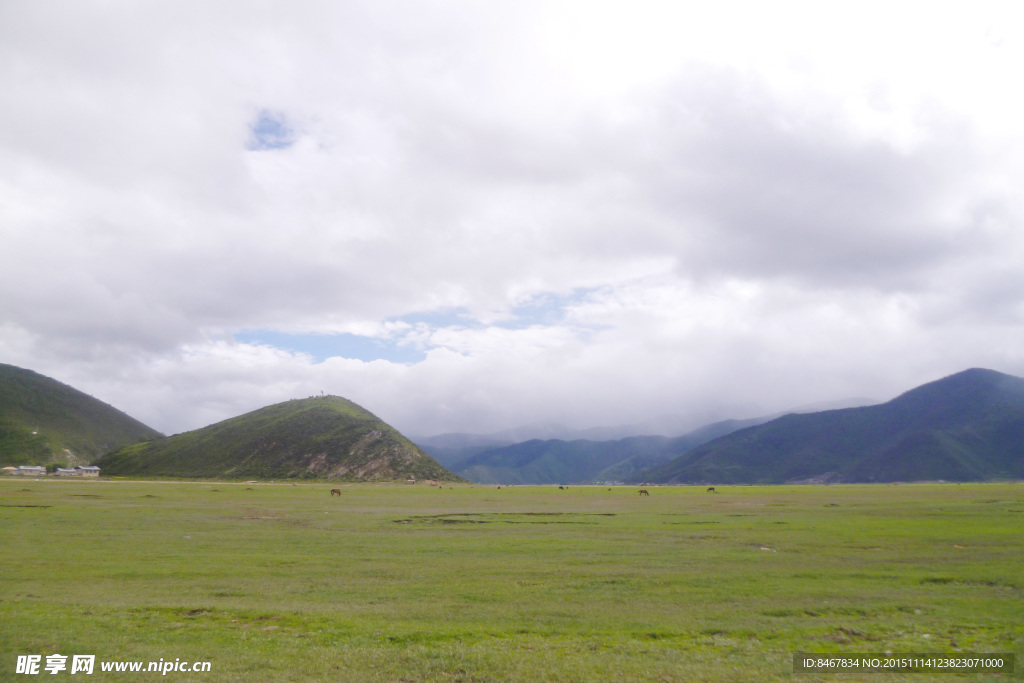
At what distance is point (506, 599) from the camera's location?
19.5 m

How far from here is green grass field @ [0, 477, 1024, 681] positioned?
13.4 metres

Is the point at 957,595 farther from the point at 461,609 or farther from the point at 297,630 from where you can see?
the point at 297,630

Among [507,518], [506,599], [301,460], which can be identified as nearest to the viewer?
[506,599]

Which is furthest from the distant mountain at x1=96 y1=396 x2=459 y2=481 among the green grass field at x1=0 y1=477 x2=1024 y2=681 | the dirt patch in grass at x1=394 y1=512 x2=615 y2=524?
the green grass field at x1=0 y1=477 x2=1024 y2=681

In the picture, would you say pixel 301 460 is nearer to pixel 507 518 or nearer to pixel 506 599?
pixel 507 518

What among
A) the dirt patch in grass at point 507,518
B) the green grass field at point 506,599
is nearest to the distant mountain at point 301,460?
the dirt patch in grass at point 507,518

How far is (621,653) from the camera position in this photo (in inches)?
552

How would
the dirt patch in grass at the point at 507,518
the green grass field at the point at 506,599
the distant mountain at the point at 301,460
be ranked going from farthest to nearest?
the distant mountain at the point at 301,460, the dirt patch in grass at the point at 507,518, the green grass field at the point at 506,599

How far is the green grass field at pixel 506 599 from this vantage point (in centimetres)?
1343

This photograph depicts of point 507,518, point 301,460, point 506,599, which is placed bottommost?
point 301,460

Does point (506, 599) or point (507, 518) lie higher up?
point (506, 599)

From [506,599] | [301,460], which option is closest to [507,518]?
[506,599]

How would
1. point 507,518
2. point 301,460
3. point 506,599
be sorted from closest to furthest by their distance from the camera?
point 506,599, point 507,518, point 301,460

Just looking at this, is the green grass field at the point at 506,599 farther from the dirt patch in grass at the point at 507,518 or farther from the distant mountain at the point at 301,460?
the distant mountain at the point at 301,460
